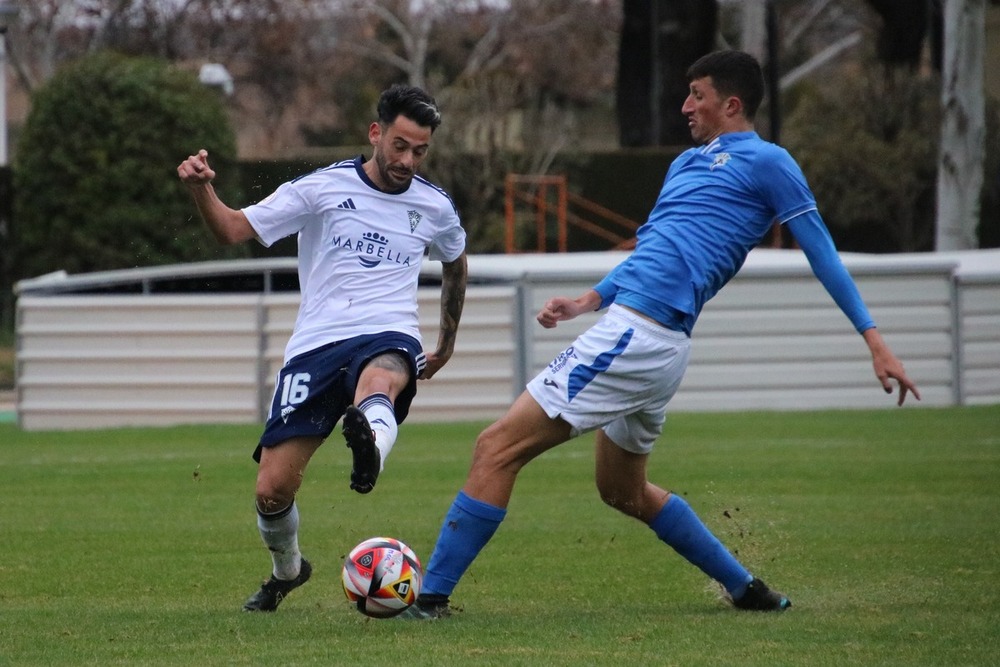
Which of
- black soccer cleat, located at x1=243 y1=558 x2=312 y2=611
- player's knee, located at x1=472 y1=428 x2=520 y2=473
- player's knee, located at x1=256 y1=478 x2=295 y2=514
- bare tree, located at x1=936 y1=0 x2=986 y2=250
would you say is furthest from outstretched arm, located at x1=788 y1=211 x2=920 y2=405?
bare tree, located at x1=936 y1=0 x2=986 y2=250

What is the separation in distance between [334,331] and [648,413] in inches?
53.2

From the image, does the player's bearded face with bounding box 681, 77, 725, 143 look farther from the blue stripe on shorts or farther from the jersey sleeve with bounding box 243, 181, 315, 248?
the jersey sleeve with bounding box 243, 181, 315, 248

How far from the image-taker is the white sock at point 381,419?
21.1ft

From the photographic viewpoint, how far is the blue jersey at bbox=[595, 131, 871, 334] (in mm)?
6484

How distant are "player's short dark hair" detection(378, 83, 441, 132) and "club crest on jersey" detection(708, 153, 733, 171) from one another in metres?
1.17

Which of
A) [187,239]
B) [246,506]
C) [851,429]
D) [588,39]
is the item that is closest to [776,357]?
[851,429]

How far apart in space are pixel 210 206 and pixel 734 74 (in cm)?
209

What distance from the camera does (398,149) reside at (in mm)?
7027

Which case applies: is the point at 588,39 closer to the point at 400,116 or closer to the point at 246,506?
the point at 246,506

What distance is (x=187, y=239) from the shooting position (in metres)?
28.2

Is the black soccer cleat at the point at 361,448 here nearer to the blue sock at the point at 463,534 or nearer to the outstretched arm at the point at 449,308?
the blue sock at the point at 463,534

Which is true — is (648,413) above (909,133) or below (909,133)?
above

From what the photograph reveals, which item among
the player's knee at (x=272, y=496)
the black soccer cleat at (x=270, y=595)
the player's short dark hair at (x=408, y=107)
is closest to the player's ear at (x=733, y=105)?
the player's short dark hair at (x=408, y=107)

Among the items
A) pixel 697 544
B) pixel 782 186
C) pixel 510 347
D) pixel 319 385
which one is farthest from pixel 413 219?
pixel 510 347
